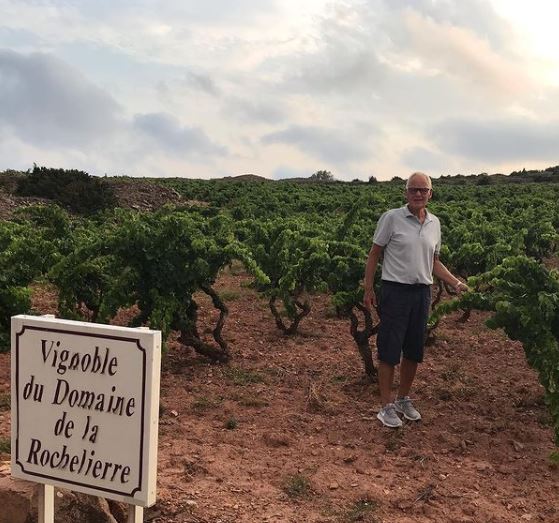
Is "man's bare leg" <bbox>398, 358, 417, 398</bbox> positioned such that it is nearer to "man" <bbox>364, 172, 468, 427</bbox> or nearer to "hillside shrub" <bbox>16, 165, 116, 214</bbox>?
"man" <bbox>364, 172, 468, 427</bbox>

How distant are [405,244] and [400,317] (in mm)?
595

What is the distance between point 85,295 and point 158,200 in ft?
84.5

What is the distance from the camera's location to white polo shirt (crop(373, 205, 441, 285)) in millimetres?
5055

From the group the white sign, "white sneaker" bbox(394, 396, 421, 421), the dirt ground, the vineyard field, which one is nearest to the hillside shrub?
the vineyard field

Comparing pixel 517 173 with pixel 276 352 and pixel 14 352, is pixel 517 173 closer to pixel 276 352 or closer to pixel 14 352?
pixel 276 352

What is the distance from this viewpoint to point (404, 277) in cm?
508

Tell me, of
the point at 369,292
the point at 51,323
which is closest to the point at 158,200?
the point at 369,292

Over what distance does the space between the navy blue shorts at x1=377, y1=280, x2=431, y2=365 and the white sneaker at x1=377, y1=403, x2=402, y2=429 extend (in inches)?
15.2

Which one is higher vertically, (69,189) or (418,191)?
(69,189)

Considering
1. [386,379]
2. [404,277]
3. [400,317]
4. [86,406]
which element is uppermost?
[404,277]

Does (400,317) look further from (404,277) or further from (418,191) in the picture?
(418,191)

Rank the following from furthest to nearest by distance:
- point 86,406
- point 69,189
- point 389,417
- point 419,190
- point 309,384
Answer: point 69,189 → point 309,384 → point 389,417 → point 419,190 → point 86,406

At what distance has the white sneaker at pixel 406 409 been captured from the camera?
5.45 metres

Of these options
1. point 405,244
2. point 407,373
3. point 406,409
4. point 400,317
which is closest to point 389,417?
point 406,409
